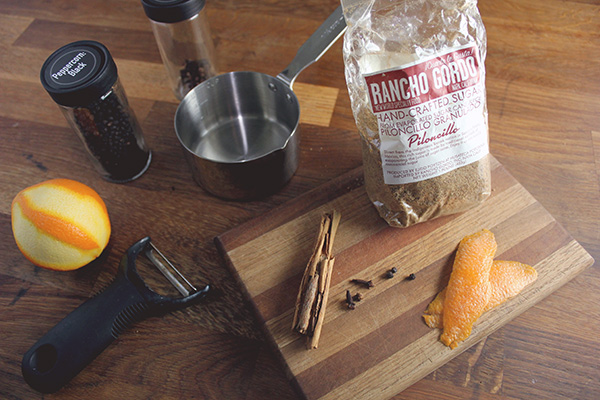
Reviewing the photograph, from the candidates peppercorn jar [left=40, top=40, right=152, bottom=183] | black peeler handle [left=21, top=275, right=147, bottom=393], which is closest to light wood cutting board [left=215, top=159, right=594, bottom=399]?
black peeler handle [left=21, top=275, right=147, bottom=393]

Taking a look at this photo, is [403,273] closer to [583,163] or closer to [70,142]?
[583,163]

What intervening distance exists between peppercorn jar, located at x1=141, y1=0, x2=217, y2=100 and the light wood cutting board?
0.51 m

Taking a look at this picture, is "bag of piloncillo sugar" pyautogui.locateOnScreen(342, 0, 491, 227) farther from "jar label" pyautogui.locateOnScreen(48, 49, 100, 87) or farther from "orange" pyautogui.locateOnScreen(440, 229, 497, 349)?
"jar label" pyautogui.locateOnScreen(48, 49, 100, 87)

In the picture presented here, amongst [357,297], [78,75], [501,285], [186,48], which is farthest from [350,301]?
[186,48]

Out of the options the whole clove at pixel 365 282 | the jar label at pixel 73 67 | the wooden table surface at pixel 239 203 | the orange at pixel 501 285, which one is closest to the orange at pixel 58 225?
the wooden table surface at pixel 239 203

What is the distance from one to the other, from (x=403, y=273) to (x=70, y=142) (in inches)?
36.2

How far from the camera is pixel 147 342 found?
95cm

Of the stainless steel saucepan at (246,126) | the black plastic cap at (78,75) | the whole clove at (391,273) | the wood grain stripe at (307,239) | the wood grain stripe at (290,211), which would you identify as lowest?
the whole clove at (391,273)

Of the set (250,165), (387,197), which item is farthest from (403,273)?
(250,165)

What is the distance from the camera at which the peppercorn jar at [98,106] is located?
946 mm

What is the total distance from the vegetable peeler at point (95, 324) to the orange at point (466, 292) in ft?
1.60

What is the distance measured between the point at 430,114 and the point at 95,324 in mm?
753

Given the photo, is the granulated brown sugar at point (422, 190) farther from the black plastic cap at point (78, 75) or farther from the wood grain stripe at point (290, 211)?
the black plastic cap at point (78, 75)

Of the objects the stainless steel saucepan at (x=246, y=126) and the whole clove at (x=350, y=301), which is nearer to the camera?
the whole clove at (x=350, y=301)
